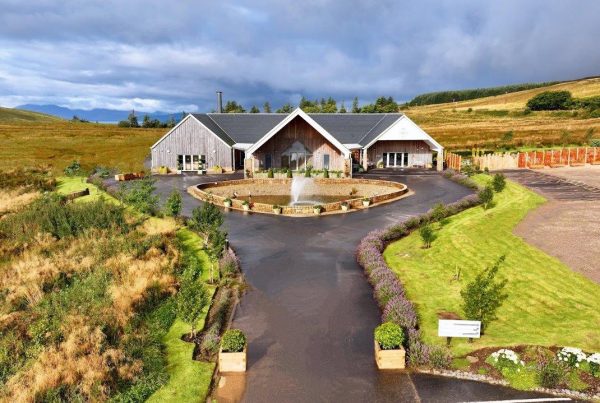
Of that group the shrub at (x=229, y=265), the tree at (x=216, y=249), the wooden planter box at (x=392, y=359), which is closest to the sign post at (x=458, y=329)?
the wooden planter box at (x=392, y=359)

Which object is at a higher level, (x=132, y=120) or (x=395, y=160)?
(x=132, y=120)

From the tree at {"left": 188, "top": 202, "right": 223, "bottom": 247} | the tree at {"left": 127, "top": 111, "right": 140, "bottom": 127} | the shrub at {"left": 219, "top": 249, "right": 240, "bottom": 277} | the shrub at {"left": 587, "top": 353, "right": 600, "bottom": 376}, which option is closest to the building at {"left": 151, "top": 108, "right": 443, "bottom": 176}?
the tree at {"left": 188, "top": 202, "right": 223, "bottom": 247}

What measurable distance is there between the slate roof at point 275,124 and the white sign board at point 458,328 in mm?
45022

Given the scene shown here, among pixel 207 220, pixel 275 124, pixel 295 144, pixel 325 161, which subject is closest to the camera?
pixel 207 220

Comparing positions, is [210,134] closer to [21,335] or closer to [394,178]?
[394,178]

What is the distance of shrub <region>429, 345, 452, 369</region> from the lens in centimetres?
1295

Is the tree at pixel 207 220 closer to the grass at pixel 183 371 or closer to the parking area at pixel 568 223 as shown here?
the grass at pixel 183 371

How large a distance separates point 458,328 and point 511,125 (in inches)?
4422

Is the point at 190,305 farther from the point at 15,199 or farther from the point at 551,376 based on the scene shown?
the point at 15,199

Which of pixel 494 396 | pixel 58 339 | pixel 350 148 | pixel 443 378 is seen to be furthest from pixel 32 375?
pixel 350 148

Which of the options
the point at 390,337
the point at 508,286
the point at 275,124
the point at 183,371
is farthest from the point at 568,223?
the point at 275,124

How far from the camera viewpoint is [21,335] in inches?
628

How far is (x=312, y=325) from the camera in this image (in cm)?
1558

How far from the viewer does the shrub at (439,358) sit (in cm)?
1295
